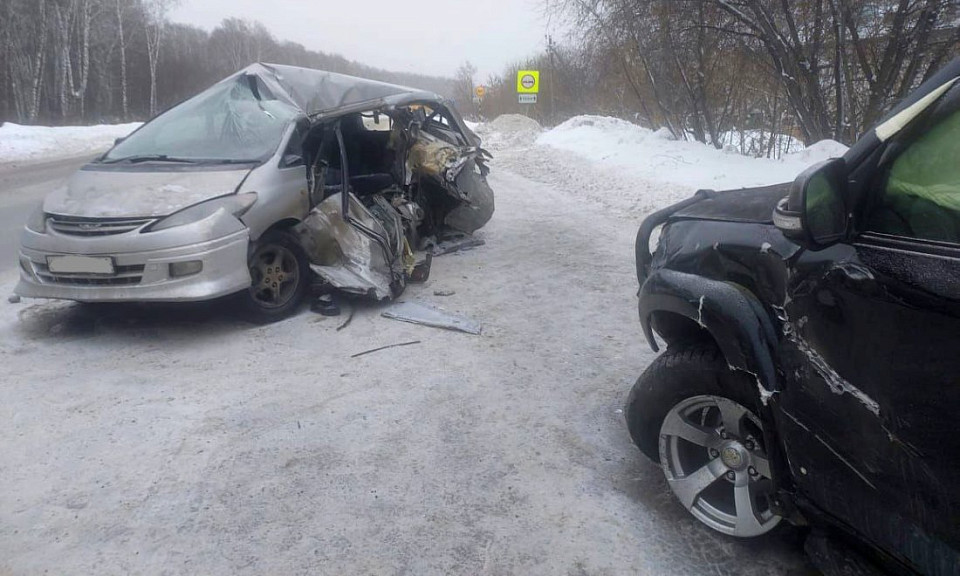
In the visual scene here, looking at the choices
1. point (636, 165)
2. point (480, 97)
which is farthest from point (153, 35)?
point (636, 165)

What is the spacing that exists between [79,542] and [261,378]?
5.73 feet

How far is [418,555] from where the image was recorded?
277cm

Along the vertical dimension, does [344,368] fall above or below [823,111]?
below

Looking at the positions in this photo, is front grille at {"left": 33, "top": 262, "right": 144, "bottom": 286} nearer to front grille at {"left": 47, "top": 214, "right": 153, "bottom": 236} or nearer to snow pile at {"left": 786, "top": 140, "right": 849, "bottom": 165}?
front grille at {"left": 47, "top": 214, "right": 153, "bottom": 236}

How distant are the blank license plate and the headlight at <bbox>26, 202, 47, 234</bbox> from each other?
30 cm

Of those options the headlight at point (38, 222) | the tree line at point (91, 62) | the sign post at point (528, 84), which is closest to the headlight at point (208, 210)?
the headlight at point (38, 222)

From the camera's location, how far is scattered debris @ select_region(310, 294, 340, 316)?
574cm

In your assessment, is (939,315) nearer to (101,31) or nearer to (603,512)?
(603,512)

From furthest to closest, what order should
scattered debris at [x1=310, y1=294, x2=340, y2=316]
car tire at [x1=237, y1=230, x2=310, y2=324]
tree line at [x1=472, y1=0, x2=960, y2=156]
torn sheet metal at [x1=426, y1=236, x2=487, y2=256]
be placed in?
tree line at [x1=472, y1=0, x2=960, y2=156], torn sheet metal at [x1=426, y1=236, x2=487, y2=256], scattered debris at [x1=310, y1=294, x2=340, y2=316], car tire at [x1=237, y1=230, x2=310, y2=324]

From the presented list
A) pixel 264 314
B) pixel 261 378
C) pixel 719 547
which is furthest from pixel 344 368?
pixel 719 547

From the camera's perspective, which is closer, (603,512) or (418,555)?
(418,555)

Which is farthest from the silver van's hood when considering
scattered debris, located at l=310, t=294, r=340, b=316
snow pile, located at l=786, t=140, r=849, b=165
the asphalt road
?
snow pile, located at l=786, t=140, r=849, b=165

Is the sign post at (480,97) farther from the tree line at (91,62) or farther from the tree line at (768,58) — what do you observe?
the tree line at (768,58)

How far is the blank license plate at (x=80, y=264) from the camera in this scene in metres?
4.79
